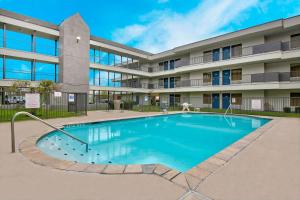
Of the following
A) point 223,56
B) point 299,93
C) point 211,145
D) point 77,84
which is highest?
point 223,56

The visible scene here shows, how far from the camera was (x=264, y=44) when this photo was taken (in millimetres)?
17719

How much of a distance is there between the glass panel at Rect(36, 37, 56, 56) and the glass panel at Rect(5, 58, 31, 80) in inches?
78.1

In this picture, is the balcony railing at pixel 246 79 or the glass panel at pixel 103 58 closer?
the balcony railing at pixel 246 79

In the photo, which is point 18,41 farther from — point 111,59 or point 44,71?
point 111,59

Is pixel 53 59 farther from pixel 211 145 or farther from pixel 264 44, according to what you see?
pixel 264 44

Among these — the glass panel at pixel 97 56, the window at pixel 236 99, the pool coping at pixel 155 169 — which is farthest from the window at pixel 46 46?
the window at pixel 236 99

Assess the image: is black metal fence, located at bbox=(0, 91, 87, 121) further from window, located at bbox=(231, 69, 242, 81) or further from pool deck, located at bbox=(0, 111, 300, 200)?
window, located at bbox=(231, 69, 242, 81)

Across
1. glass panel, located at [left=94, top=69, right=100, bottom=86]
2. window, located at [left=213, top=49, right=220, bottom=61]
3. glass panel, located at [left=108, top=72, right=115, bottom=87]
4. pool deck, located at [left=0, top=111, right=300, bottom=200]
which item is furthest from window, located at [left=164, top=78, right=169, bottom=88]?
pool deck, located at [left=0, top=111, right=300, bottom=200]

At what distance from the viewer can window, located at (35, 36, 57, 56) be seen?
1811 cm

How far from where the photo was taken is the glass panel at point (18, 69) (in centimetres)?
1599

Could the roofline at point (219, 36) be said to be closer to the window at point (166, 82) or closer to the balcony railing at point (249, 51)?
the balcony railing at point (249, 51)

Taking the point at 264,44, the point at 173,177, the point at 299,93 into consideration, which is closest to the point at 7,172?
the point at 173,177

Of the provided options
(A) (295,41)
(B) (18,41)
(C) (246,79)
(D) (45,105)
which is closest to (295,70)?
(A) (295,41)

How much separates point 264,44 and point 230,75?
5169 millimetres
